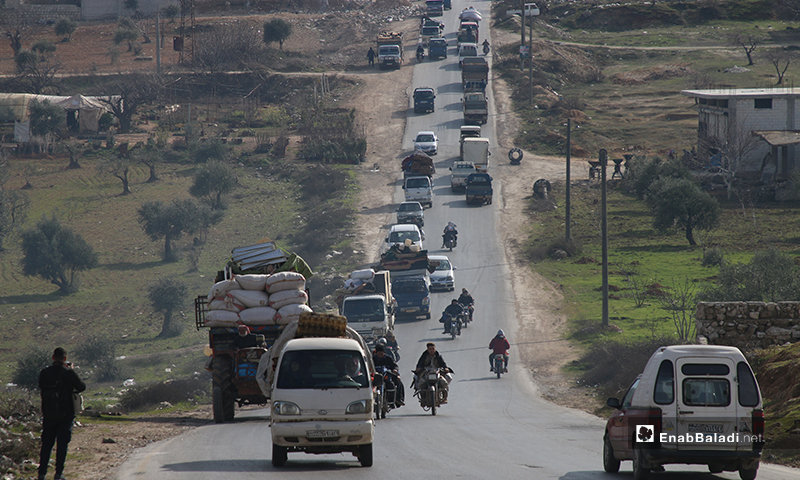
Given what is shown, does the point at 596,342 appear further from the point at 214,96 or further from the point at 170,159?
the point at 214,96

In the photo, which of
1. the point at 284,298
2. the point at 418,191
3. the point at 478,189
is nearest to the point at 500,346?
the point at 284,298

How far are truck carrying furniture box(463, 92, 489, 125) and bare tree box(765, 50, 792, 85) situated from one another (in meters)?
27.9

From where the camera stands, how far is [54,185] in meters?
60.8

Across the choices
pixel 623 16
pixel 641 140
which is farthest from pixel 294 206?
pixel 623 16

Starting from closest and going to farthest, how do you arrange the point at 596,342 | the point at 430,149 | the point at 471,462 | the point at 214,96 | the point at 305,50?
the point at 471,462, the point at 596,342, the point at 430,149, the point at 214,96, the point at 305,50

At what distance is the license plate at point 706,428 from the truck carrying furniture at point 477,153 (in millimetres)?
49438

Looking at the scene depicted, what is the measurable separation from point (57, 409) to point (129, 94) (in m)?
73.8

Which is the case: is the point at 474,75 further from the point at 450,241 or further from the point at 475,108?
the point at 450,241

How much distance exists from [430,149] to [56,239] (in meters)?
28.7

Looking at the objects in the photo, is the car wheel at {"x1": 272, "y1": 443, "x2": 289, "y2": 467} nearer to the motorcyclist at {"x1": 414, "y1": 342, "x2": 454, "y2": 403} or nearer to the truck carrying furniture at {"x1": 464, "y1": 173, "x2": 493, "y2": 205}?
the motorcyclist at {"x1": 414, "y1": 342, "x2": 454, "y2": 403}

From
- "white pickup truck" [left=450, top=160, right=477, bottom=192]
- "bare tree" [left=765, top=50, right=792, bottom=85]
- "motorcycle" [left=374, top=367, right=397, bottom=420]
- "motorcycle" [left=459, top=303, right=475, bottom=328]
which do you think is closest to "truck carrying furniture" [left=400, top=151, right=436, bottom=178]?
"white pickup truck" [left=450, top=160, right=477, bottom=192]

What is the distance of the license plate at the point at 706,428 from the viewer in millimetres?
10125

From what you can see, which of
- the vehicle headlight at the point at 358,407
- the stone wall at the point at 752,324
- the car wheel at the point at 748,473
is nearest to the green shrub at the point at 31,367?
the vehicle headlight at the point at 358,407

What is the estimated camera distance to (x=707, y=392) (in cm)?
1018
